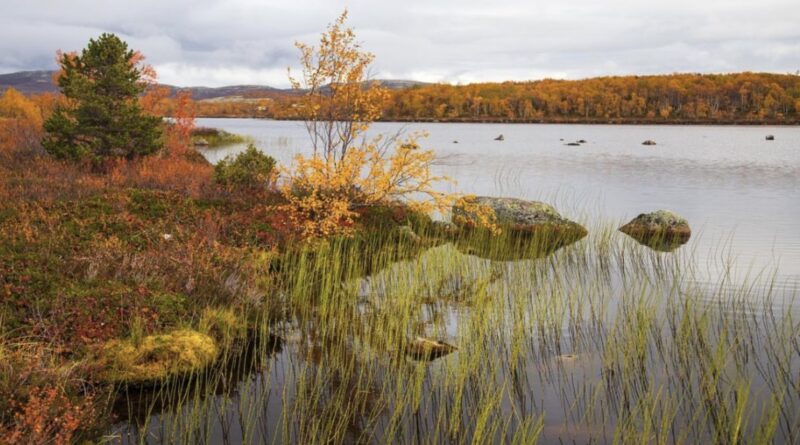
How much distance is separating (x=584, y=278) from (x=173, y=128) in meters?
31.7

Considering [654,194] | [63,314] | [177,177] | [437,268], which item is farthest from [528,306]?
[654,194]

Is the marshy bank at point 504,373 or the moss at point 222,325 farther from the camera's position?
the moss at point 222,325

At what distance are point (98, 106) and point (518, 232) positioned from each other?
14.6 metres

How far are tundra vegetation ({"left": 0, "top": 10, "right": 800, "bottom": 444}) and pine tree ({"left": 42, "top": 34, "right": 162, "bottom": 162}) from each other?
465 cm

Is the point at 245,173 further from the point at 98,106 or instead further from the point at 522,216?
the point at 522,216

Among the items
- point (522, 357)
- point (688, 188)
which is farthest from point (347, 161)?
point (688, 188)

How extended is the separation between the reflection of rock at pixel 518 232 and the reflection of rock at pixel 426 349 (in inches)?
248

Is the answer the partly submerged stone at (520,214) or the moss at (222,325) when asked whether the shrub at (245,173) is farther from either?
the moss at (222,325)

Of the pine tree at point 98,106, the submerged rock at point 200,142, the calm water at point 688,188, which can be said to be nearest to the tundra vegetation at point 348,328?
the calm water at point 688,188

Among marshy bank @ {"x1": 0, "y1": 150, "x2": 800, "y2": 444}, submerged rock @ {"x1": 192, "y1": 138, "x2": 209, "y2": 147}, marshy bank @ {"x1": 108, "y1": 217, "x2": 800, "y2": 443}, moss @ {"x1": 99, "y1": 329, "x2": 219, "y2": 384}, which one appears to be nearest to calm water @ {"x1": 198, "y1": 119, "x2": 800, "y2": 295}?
marshy bank @ {"x1": 0, "y1": 150, "x2": 800, "y2": 444}

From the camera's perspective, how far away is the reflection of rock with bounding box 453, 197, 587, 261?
16.1m

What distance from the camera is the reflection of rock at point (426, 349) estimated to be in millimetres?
9109

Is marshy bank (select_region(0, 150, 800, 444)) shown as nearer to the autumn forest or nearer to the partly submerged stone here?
the partly submerged stone

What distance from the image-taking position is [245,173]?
1966 cm
